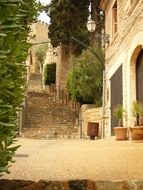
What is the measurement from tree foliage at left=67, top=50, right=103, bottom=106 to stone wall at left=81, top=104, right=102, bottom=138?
530mm

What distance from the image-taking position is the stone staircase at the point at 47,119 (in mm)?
19844

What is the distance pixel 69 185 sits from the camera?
152 inches

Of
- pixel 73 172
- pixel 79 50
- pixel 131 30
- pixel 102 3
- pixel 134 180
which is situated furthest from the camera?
pixel 79 50

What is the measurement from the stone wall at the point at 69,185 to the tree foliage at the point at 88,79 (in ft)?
55.0

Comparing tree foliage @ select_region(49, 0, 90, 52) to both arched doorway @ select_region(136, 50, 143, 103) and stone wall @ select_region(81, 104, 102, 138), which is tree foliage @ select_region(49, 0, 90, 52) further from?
arched doorway @ select_region(136, 50, 143, 103)

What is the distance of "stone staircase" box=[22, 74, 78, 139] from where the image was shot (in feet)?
65.1

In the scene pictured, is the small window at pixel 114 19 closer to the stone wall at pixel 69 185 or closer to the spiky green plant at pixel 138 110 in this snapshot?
the spiky green plant at pixel 138 110

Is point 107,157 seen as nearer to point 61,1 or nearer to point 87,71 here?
point 87,71

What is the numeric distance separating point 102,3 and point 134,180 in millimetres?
14195

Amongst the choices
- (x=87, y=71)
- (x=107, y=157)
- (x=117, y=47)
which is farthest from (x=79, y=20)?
(x=107, y=157)

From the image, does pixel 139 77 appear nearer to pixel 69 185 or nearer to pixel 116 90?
pixel 116 90

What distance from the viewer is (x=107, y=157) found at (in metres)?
6.42

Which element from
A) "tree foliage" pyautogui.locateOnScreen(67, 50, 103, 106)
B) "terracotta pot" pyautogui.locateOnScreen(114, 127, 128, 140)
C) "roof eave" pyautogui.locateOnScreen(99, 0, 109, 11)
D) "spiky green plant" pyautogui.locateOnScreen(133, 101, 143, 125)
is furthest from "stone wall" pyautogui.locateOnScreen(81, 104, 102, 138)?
"spiky green plant" pyautogui.locateOnScreen(133, 101, 143, 125)

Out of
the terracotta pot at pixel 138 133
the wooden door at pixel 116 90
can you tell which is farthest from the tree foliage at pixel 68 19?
the terracotta pot at pixel 138 133
